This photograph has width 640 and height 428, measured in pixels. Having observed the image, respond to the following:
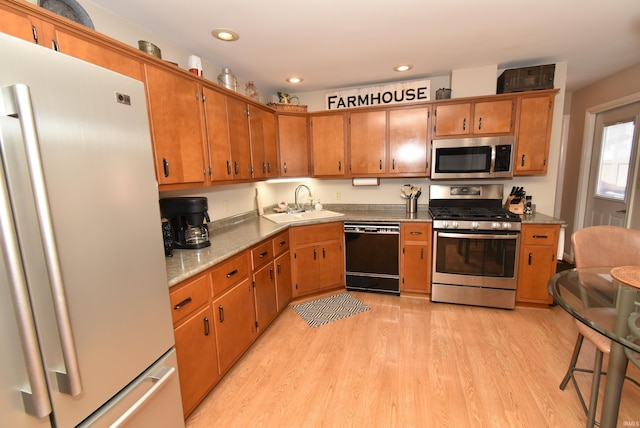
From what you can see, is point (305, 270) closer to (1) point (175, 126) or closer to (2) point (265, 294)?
(2) point (265, 294)

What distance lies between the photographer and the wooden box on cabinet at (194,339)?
156cm

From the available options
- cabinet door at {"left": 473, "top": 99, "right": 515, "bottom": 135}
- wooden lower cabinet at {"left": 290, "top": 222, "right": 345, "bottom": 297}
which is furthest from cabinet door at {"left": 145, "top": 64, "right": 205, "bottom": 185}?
cabinet door at {"left": 473, "top": 99, "right": 515, "bottom": 135}

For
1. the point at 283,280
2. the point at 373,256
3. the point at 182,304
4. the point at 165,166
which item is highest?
the point at 165,166

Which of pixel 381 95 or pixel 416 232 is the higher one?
pixel 381 95

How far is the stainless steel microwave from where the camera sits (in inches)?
117

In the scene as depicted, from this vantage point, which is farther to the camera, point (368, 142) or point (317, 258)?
point (368, 142)

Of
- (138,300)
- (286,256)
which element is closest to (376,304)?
(286,256)

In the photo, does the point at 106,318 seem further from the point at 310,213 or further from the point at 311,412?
the point at 310,213

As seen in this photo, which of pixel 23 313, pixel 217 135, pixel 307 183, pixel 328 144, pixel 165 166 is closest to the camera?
pixel 23 313

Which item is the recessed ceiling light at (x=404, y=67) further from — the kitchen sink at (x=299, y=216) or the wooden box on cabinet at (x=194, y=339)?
the wooden box on cabinet at (x=194, y=339)

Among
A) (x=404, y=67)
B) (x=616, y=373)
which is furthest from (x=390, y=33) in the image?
(x=616, y=373)

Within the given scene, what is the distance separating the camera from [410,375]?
204cm

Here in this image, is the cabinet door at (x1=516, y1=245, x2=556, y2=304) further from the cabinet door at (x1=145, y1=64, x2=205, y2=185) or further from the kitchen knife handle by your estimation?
the kitchen knife handle

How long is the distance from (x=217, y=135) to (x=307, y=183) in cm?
178
